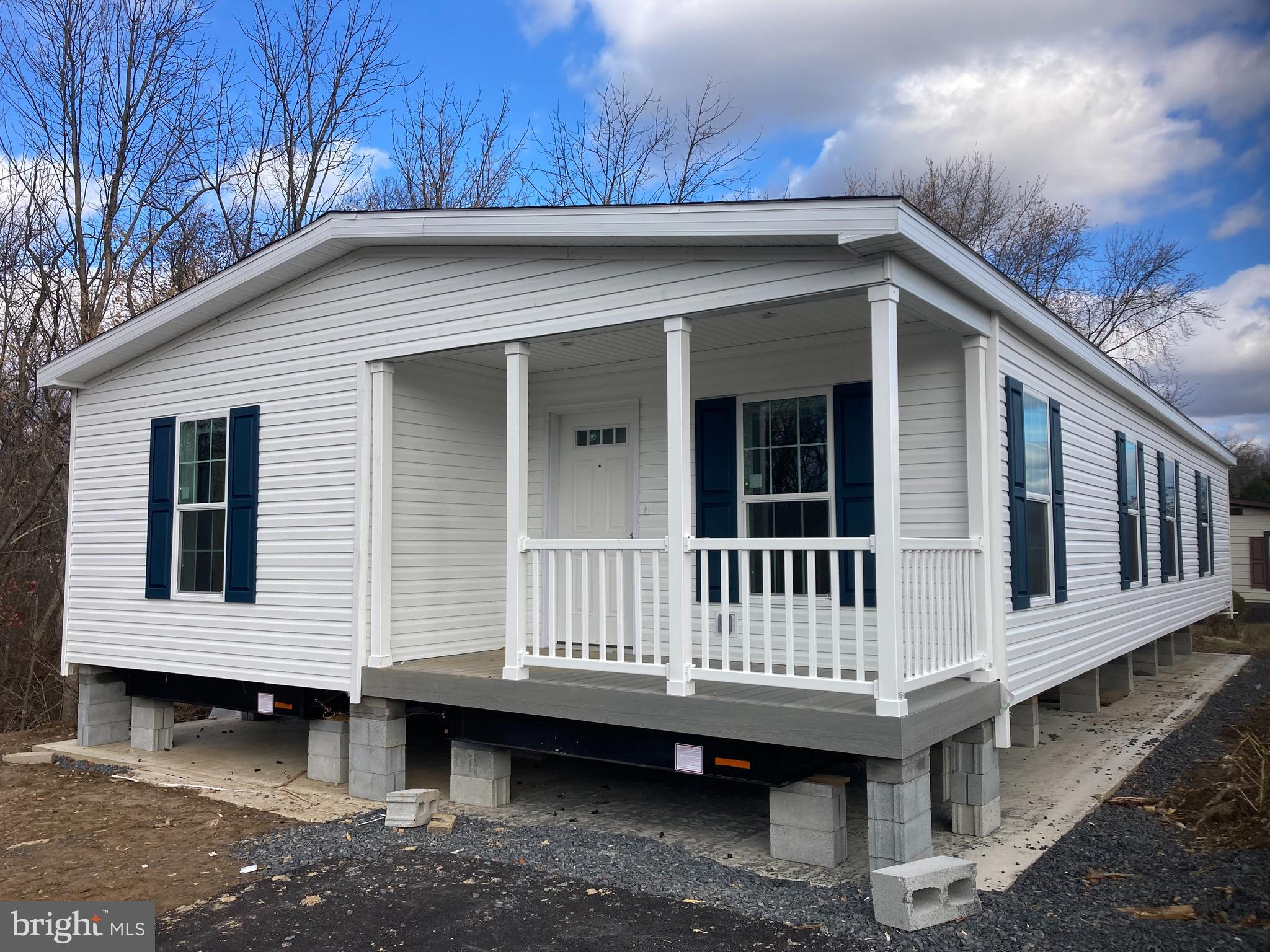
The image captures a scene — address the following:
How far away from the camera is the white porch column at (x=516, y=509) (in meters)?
6.41

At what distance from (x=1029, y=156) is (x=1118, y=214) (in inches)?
130

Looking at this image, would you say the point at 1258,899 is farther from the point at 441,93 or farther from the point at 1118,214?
the point at 1118,214

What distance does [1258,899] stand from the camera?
179 inches

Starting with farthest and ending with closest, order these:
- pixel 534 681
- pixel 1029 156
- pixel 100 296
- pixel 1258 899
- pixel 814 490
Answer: pixel 1029 156, pixel 100 296, pixel 814 490, pixel 534 681, pixel 1258 899

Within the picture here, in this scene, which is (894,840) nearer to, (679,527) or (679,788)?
(679,527)

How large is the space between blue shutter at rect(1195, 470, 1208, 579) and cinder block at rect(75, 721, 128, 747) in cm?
1405

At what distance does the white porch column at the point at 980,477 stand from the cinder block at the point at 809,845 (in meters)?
1.46

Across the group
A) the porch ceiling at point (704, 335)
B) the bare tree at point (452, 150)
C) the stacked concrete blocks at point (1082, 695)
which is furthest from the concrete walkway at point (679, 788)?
the bare tree at point (452, 150)

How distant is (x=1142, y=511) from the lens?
10664 mm

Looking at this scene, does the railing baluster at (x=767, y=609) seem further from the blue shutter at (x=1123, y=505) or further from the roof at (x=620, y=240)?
the blue shutter at (x=1123, y=505)

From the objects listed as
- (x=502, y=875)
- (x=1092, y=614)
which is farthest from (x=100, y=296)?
(x=1092, y=614)

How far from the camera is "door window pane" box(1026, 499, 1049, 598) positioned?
699 centimetres

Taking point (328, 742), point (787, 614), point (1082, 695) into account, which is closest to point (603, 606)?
point (787, 614)

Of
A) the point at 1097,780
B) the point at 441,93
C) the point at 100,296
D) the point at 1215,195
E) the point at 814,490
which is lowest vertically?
the point at 1097,780
